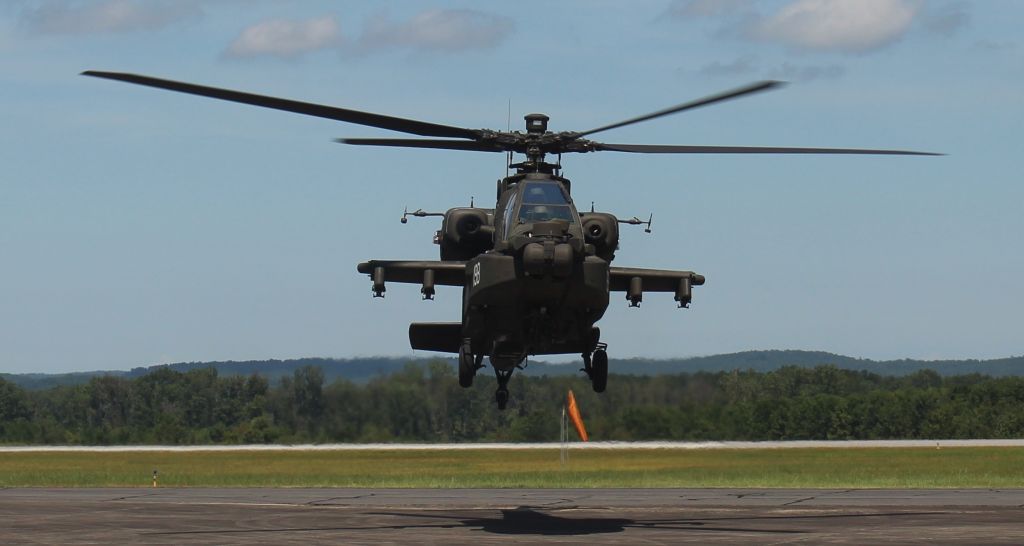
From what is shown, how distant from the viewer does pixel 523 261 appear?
69.7ft

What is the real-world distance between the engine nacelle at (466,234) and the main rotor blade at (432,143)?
47.5 inches

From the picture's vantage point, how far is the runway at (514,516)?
29.4 m

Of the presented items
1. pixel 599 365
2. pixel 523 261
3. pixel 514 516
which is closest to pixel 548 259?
pixel 523 261

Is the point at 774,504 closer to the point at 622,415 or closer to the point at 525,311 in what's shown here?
the point at 525,311

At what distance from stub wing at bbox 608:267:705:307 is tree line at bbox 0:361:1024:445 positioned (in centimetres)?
4428

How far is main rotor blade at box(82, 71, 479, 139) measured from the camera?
18.5m

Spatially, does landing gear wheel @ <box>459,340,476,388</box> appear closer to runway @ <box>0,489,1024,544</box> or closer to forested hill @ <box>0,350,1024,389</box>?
runway @ <box>0,489,1024,544</box>

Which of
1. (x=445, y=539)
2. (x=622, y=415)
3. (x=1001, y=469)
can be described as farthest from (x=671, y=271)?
(x=622, y=415)

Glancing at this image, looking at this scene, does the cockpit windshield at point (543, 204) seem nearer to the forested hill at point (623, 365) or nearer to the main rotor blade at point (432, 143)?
the main rotor blade at point (432, 143)

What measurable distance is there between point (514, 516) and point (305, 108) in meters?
18.5

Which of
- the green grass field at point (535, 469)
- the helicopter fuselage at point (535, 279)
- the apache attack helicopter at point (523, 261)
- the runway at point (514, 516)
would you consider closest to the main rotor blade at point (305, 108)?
the apache attack helicopter at point (523, 261)

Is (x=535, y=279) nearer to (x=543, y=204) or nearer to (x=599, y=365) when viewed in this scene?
(x=543, y=204)

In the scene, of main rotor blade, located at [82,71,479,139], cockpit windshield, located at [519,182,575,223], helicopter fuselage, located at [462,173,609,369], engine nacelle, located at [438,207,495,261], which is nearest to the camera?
main rotor blade, located at [82,71,479,139]

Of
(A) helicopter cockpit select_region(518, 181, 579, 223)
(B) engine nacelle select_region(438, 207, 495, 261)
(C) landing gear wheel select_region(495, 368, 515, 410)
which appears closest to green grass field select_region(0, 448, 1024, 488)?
(C) landing gear wheel select_region(495, 368, 515, 410)
